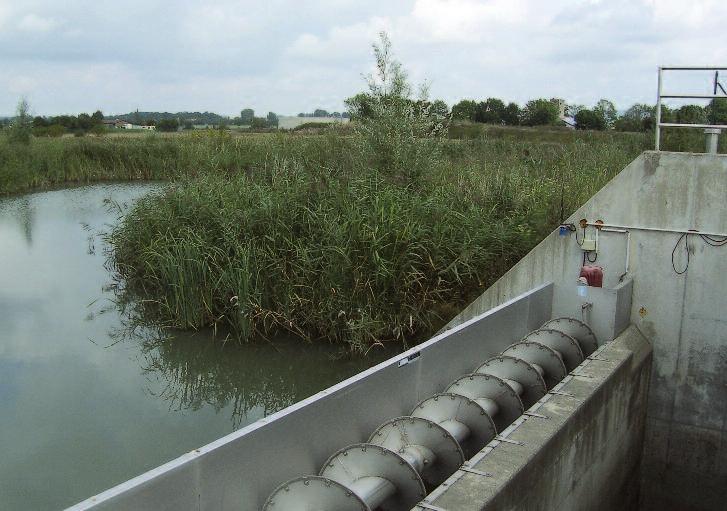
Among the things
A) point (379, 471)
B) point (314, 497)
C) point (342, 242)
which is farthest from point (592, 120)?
point (314, 497)

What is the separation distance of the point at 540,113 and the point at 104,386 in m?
30.6

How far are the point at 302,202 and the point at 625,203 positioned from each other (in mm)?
4575

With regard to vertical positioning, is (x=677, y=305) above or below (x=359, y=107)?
below

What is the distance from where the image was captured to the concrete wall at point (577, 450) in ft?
12.4

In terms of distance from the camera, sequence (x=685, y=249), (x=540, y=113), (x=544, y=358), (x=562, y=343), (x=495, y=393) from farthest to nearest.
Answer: (x=540, y=113), (x=685, y=249), (x=562, y=343), (x=544, y=358), (x=495, y=393)

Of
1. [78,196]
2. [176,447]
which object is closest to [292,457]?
[176,447]

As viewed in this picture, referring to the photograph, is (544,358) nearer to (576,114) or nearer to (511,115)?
(576,114)

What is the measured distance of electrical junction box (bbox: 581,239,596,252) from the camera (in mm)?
7020

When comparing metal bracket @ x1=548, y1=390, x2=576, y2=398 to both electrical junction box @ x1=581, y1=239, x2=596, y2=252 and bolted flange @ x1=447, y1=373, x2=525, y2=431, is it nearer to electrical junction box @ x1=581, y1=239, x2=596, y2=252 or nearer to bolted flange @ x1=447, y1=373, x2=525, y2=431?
bolted flange @ x1=447, y1=373, x2=525, y2=431

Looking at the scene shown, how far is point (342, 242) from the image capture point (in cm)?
843

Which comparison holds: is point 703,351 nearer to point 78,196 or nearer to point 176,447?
point 176,447

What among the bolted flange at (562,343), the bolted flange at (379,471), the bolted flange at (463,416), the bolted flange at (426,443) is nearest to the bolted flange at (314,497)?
the bolted flange at (379,471)

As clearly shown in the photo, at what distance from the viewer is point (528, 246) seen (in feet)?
29.0

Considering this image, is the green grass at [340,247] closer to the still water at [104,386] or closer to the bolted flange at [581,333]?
the still water at [104,386]
